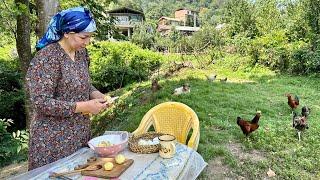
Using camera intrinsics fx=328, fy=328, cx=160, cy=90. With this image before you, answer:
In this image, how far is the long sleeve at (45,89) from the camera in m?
1.65

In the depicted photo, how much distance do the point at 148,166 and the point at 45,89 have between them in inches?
25.6

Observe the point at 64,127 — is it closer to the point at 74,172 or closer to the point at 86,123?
the point at 86,123

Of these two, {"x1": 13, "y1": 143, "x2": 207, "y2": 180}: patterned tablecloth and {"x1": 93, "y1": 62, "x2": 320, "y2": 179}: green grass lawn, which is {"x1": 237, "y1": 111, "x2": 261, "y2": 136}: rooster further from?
{"x1": 13, "y1": 143, "x2": 207, "y2": 180}: patterned tablecloth

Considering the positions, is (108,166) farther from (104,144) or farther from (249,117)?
(249,117)

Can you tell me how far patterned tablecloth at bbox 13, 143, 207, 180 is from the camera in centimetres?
155

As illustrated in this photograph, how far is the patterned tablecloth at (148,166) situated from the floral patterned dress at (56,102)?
11cm

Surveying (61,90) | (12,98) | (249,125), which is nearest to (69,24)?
(61,90)

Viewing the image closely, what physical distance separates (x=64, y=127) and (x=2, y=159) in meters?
3.03

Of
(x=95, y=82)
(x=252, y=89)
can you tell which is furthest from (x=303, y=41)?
(x=95, y=82)

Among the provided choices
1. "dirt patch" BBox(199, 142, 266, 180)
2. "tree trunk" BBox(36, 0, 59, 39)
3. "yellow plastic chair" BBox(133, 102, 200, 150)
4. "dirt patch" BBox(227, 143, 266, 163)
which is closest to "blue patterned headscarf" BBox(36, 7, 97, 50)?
"yellow plastic chair" BBox(133, 102, 200, 150)

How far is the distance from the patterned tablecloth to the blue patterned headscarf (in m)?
0.65

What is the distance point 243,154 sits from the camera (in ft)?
12.1

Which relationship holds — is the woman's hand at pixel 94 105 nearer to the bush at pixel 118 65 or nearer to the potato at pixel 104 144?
the potato at pixel 104 144

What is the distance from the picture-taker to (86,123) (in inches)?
76.4
